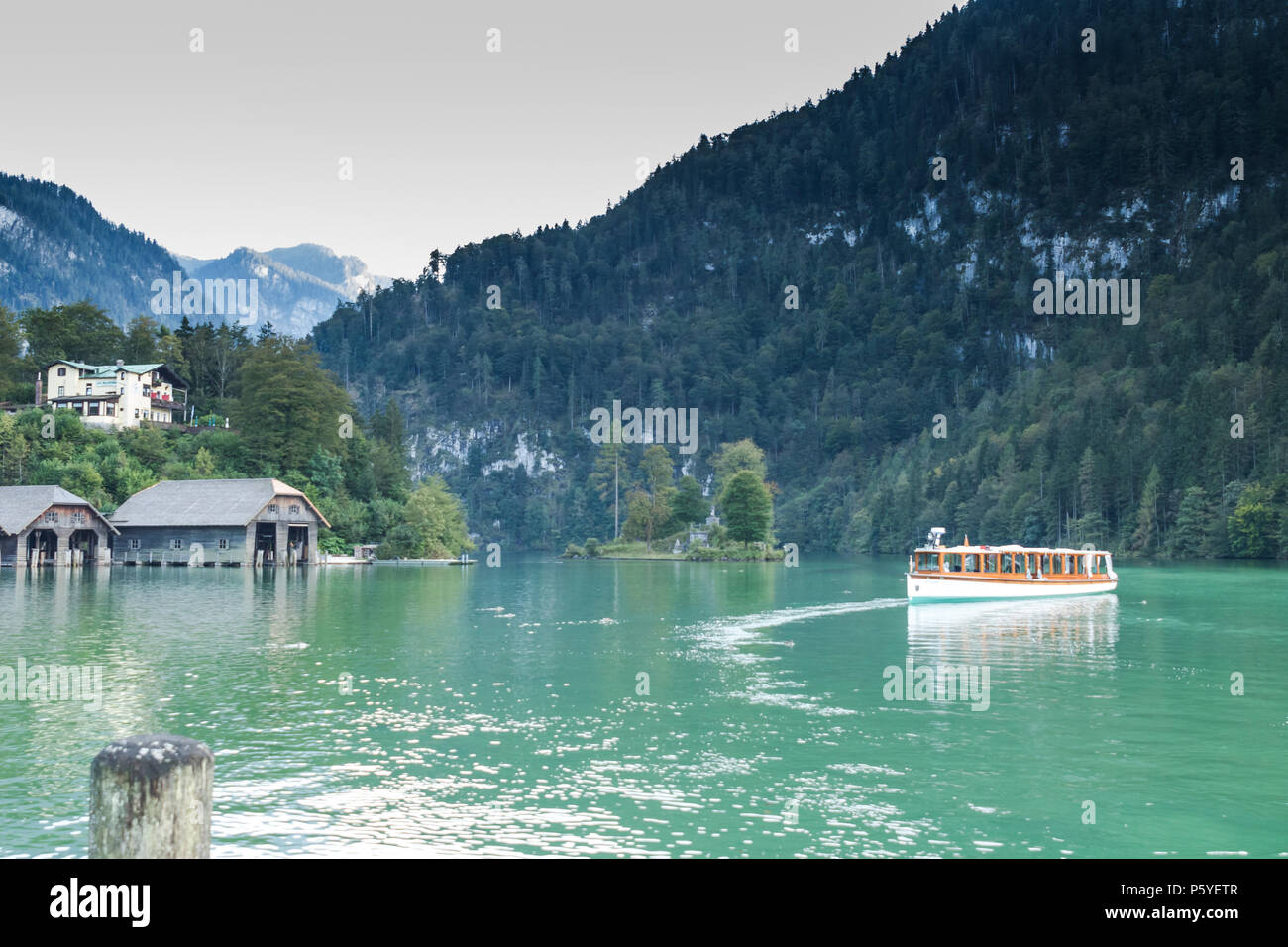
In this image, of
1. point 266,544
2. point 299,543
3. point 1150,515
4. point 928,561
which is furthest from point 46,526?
point 1150,515

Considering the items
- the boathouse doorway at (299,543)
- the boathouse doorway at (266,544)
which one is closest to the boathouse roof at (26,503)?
the boathouse doorway at (266,544)

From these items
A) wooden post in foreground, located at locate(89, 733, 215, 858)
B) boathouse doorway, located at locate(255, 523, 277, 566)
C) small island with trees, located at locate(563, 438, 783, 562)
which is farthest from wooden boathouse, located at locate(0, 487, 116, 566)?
wooden post in foreground, located at locate(89, 733, 215, 858)

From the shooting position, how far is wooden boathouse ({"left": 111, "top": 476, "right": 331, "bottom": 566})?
91.8 meters

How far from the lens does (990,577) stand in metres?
63.4

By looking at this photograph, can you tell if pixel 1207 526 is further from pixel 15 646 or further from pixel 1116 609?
pixel 15 646

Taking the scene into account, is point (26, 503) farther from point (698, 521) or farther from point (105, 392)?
point (698, 521)

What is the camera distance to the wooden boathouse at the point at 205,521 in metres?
91.8

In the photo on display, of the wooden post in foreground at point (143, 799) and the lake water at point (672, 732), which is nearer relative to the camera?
the wooden post in foreground at point (143, 799)

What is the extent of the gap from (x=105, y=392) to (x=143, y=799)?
398ft

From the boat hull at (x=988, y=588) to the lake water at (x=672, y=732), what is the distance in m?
9.97

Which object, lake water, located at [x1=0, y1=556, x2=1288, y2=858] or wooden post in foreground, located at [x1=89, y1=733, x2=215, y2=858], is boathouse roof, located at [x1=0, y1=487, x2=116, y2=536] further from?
wooden post in foreground, located at [x1=89, y1=733, x2=215, y2=858]

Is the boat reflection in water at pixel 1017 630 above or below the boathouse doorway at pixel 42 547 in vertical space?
below

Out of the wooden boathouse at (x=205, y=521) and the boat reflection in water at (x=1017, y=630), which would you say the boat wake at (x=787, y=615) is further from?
the wooden boathouse at (x=205, y=521)

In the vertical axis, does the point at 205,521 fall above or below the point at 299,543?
above
